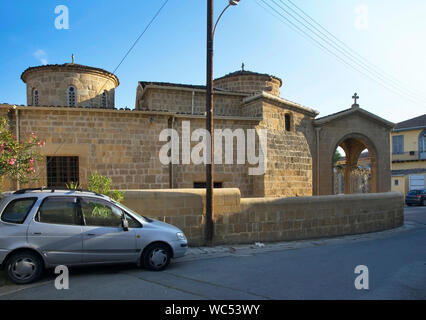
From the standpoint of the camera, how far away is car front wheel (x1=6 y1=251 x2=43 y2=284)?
18.0 feet

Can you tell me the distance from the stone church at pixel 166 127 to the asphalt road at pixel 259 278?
20.7ft

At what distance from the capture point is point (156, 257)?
20.8 feet

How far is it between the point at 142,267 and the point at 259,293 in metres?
2.61

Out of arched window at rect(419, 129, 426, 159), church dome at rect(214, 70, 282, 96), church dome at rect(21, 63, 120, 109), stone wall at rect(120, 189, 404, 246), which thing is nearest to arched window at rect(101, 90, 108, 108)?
church dome at rect(21, 63, 120, 109)

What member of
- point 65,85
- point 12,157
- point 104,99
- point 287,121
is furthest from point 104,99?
point 12,157

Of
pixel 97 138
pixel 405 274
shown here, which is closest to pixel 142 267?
pixel 405 274

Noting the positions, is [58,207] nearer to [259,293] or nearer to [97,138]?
[259,293]

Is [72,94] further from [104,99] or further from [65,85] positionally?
[104,99]

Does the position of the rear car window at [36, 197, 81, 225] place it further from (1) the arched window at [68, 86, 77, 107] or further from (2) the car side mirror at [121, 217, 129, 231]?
(1) the arched window at [68, 86, 77, 107]

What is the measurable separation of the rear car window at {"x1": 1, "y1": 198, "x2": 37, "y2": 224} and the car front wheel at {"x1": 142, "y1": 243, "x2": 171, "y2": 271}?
2.25m

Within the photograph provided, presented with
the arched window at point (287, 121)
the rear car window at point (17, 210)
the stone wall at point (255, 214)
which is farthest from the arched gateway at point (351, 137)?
the rear car window at point (17, 210)

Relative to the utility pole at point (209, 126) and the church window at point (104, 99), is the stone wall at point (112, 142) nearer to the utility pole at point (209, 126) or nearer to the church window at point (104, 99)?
the utility pole at point (209, 126)

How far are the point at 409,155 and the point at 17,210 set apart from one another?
37016 millimetres

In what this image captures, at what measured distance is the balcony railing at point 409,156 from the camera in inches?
1299
